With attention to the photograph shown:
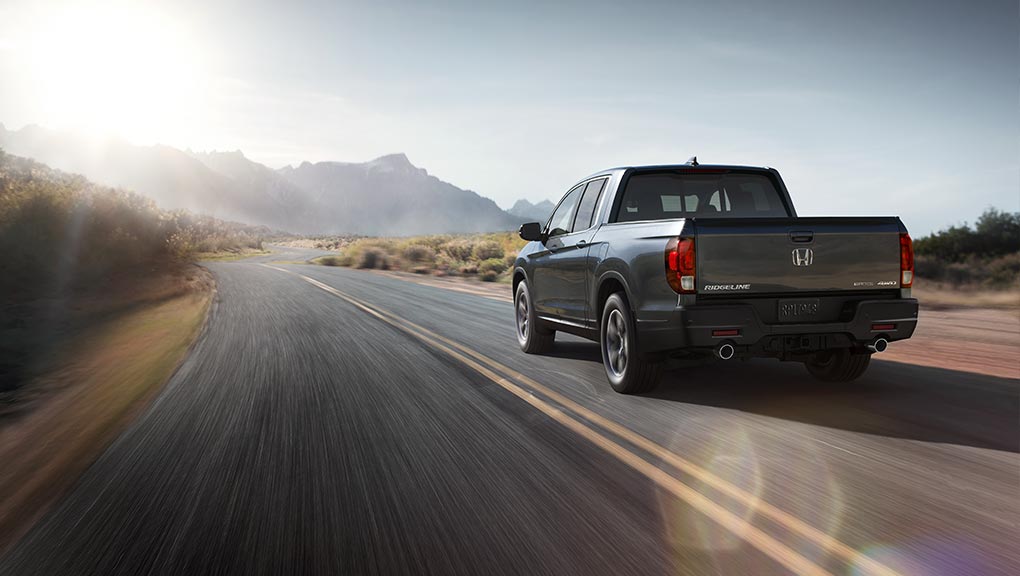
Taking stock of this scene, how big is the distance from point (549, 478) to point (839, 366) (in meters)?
4.08

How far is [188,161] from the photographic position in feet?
636

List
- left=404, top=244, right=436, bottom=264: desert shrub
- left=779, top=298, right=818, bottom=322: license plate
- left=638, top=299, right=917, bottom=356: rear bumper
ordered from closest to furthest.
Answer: left=638, top=299, right=917, bottom=356: rear bumper → left=779, top=298, right=818, bottom=322: license plate → left=404, top=244, right=436, bottom=264: desert shrub

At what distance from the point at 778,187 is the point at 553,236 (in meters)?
2.63

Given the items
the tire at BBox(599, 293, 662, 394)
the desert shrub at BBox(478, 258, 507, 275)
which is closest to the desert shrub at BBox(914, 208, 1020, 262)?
the desert shrub at BBox(478, 258, 507, 275)

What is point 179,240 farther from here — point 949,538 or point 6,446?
point 949,538

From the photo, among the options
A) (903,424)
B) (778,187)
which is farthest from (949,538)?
(778,187)

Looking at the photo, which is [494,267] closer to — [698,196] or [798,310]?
[698,196]

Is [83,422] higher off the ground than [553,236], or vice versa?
[553,236]

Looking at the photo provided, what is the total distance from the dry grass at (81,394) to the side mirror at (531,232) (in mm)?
4425

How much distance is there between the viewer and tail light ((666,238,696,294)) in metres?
5.86

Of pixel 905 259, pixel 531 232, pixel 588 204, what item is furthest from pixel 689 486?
pixel 531 232

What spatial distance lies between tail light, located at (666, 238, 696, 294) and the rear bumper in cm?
17

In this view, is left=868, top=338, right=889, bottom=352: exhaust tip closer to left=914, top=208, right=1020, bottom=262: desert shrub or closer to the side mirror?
the side mirror

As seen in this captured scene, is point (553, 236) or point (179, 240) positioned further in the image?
point (179, 240)
